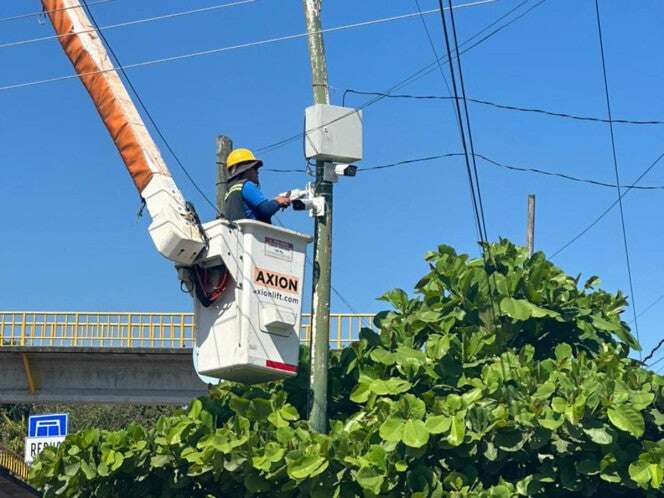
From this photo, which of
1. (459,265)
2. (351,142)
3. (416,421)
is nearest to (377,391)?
(416,421)

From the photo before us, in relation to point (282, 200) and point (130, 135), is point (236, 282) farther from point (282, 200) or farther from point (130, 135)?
point (130, 135)

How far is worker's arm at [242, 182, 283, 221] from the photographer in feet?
34.9

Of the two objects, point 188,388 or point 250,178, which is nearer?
point 250,178

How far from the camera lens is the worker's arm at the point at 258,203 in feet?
34.9

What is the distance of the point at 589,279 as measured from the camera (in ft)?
38.3

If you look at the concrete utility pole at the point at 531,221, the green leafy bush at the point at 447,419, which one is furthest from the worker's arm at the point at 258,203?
the concrete utility pole at the point at 531,221

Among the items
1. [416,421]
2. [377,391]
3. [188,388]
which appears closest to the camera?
[416,421]

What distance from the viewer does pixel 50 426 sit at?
21.2 meters

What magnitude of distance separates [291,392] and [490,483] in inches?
81.8

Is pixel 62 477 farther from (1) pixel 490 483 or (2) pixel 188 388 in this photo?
(2) pixel 188 388

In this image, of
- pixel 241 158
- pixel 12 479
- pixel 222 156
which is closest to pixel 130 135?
pixel 241 158

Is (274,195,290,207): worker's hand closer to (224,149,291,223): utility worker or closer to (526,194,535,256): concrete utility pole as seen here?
(224,149,291,223): utility worker

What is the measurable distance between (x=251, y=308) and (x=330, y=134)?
182 centimetres

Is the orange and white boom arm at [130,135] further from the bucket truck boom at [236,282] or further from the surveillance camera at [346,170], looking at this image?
the surveillance camera at [346,170]
